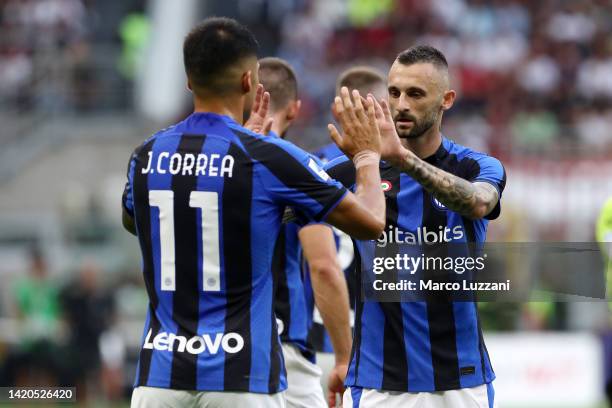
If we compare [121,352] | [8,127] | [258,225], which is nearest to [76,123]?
[8,127]

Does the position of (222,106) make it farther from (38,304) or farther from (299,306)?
(38,304)

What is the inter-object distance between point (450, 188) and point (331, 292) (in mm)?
1174

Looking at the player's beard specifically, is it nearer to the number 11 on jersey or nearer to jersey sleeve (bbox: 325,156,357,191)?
jersey sleeve (bbox: 325,156,357,191)

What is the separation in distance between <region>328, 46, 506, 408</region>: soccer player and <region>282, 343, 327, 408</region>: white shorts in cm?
97

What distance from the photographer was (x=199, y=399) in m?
4.40

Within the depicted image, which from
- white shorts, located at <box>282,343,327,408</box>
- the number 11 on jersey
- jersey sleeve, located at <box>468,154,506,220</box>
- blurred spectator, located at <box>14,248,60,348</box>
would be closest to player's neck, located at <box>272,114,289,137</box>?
white shorts, located at <box>282,343,327,408</box>

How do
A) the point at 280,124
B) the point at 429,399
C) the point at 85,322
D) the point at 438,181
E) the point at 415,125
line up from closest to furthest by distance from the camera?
the point at 438,181 → the point at 429,399 → the point at 415,125 → the point at 280,124 → the point at 85,322

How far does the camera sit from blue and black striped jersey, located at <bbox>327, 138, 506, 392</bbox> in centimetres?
533

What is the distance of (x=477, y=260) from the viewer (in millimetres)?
5418

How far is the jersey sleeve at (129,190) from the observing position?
458cm

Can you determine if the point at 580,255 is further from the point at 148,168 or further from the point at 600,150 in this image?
the point at 600,150

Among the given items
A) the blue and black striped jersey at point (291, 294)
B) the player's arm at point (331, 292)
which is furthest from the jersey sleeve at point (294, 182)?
the blue and black striped jersey at point (291, 294)

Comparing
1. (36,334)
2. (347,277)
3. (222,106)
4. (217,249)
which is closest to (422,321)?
(217,249)

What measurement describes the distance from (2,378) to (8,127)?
6.72m
